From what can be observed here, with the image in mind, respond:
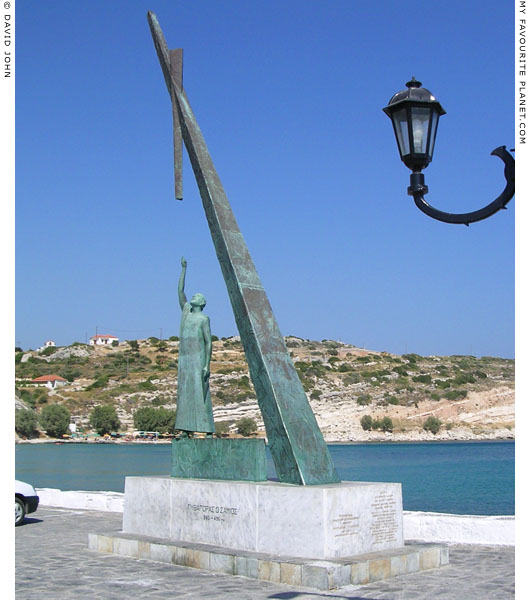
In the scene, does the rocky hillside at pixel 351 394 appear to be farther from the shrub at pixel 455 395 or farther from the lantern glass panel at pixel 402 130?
the lantern glass panel at pixel 402 130

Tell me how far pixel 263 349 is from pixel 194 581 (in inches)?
104

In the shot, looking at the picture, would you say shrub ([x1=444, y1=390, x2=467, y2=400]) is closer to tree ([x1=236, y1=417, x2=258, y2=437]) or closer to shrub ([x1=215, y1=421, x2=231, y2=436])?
tree ([x1=236, y1=417, x2=258, y2=437])

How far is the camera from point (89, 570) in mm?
8523

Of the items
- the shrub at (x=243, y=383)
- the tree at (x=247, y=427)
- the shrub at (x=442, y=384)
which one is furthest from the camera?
the shrub at (x=442, y=384)

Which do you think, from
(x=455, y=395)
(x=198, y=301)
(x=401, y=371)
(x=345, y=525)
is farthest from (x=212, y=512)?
(x=401, y=371)

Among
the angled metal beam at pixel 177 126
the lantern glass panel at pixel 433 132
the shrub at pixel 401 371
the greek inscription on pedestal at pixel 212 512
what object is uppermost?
the angled metal beam at pixel 177 126

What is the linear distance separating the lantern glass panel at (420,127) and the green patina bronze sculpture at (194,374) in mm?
5858

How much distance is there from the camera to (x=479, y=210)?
4871 mm

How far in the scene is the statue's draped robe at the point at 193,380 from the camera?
10.3 meters

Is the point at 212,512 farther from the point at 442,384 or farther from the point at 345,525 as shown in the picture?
the point at 442,384

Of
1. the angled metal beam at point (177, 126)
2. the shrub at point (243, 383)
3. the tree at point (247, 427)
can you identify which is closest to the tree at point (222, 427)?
the tree at point (247, 427)

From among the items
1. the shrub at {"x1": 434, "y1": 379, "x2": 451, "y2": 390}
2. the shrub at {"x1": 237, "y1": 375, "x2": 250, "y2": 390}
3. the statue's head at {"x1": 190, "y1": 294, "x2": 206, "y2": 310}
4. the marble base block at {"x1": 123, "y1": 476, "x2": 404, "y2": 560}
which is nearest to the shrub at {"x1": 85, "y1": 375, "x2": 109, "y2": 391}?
the shrub at {"x1": 237, "y1": 375, "x2": 250, "y2": 390}
